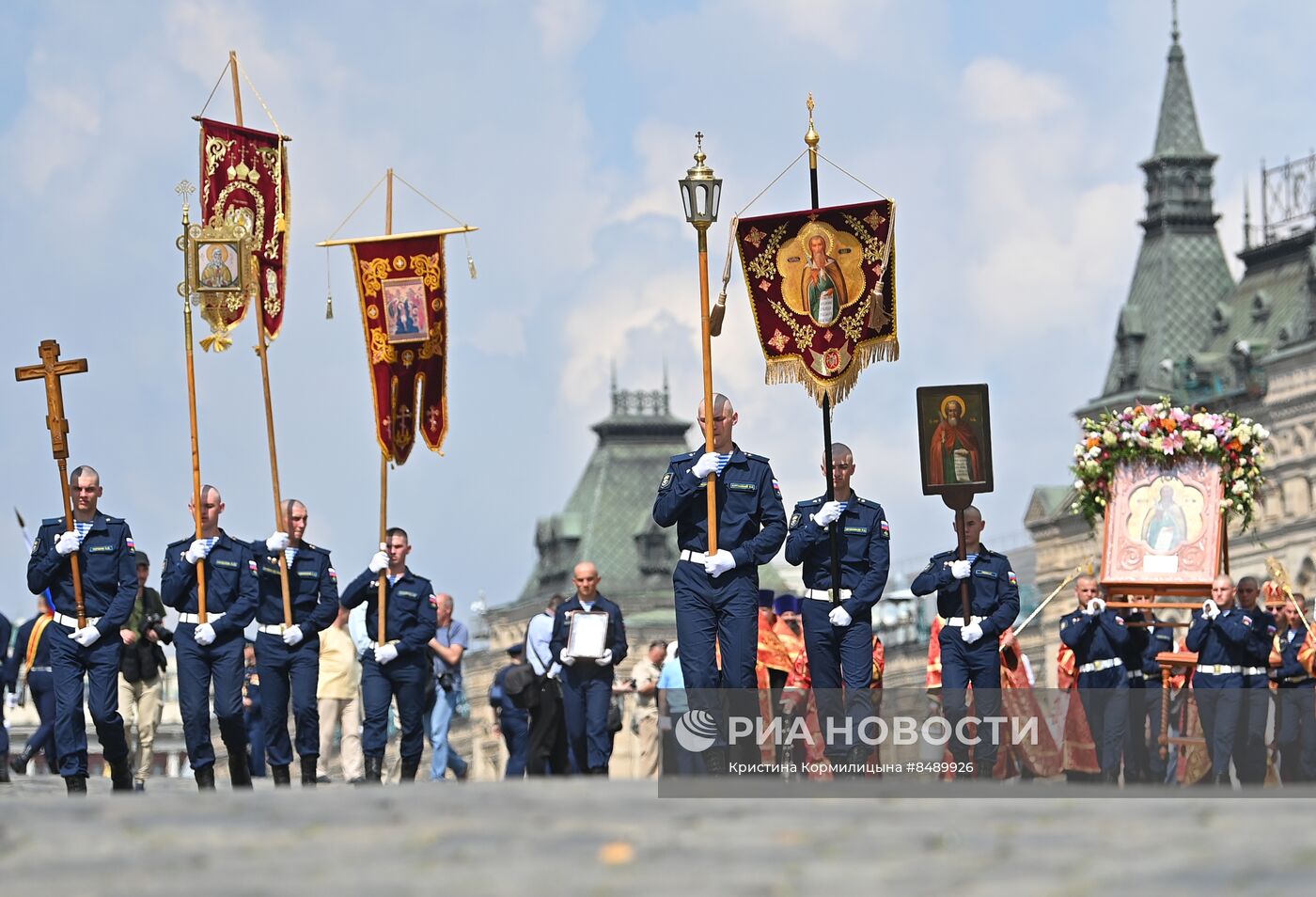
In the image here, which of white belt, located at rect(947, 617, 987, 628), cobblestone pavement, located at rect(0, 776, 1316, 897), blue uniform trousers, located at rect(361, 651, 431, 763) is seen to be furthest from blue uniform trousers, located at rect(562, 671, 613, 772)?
cobblestone pavement, located at rect(0, 776, 1316, 897)

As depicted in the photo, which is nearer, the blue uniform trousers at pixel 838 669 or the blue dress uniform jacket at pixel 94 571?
the blue uniform trousers at pixel 838 669

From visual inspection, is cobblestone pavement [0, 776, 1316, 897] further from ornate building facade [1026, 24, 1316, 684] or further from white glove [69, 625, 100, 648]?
ornate building facade [1026, 24, 1316, 684]

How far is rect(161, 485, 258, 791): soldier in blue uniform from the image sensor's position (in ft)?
67.9

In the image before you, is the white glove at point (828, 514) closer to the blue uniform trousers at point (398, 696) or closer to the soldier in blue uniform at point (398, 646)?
the soldier in blue uniform at point (398, 646)

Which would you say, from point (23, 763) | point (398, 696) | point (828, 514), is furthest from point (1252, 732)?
point (23, 763)

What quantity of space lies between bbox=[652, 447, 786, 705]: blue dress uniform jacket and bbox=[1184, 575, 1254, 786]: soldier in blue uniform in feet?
18.2

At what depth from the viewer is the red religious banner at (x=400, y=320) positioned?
23.0 metres

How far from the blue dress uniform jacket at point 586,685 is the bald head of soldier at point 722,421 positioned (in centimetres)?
381

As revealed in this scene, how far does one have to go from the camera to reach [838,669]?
20047mm

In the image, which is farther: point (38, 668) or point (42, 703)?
point (42, 703)

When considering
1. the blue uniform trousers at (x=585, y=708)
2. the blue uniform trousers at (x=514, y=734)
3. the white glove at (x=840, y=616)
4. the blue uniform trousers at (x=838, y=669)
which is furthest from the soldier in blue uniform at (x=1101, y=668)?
the blue uniform trousers at (x=514, y=734)

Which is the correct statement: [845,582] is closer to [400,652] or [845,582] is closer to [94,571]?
[400,652]

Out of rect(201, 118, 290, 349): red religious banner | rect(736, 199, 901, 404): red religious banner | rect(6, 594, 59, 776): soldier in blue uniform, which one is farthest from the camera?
rect(6, 594, 59, 776): soldier in blue uniform

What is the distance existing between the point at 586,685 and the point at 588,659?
231 mm
